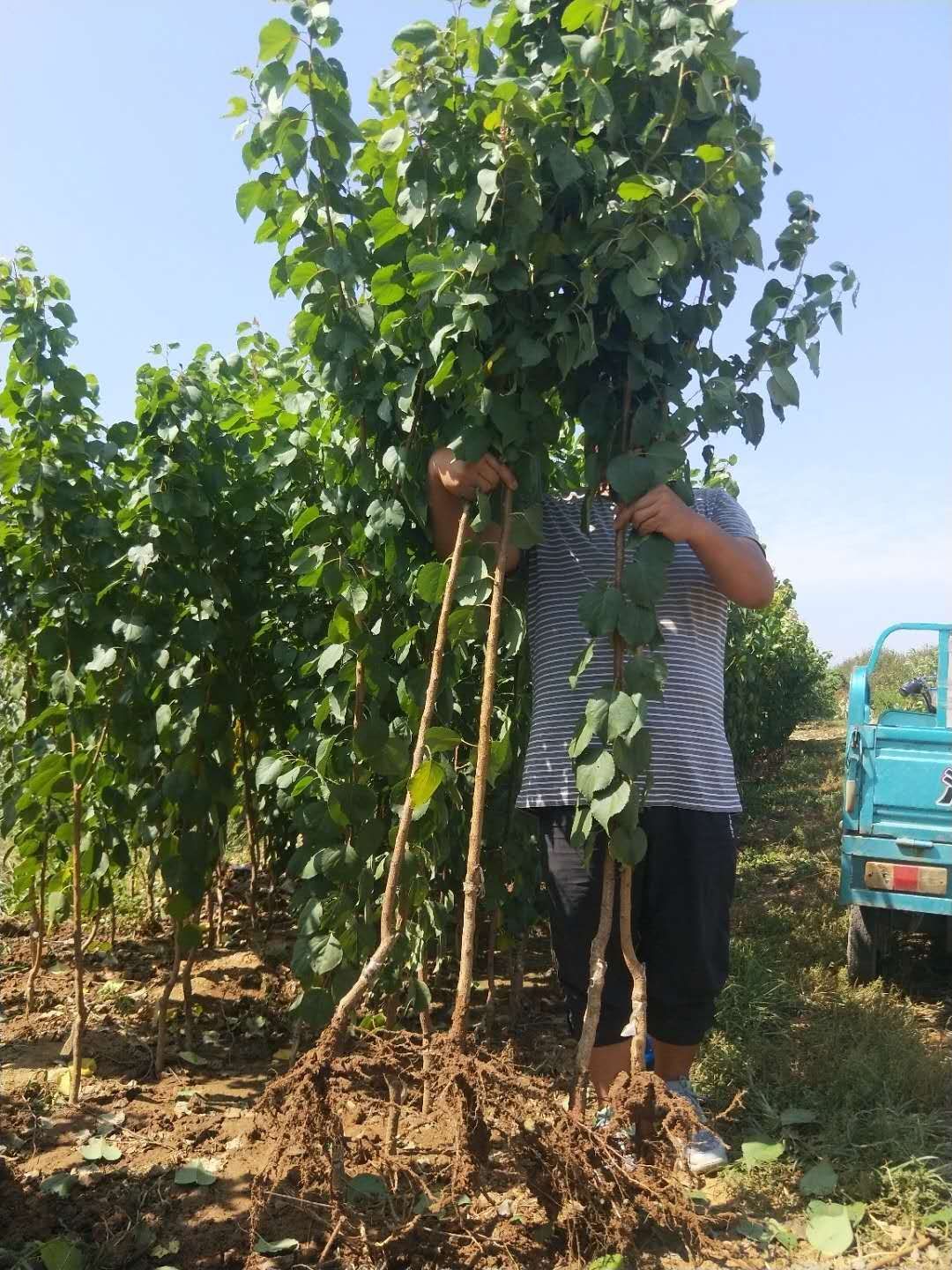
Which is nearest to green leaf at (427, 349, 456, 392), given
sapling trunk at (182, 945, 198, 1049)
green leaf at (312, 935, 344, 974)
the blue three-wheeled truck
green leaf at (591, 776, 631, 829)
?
green leaf at (591, 776, 631, 829)

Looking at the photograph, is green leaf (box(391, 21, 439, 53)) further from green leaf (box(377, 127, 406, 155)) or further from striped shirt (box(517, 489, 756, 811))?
striped shirt (box(517, 489, 756, 811))

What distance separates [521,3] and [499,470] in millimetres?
929

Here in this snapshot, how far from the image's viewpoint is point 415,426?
2.35m

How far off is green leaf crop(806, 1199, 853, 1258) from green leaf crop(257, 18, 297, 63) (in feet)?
8.83

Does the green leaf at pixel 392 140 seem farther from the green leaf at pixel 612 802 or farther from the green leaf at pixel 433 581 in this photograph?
the green leaf at pixel 612 802

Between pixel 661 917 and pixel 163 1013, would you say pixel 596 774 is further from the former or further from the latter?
pixel 163 1013

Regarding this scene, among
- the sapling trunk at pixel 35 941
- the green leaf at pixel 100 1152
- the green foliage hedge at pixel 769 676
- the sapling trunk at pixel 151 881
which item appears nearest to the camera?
the green leaf at pixel 100 1152

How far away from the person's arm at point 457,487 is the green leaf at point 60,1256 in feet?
5.62

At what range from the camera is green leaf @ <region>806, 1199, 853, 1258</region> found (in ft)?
6.96

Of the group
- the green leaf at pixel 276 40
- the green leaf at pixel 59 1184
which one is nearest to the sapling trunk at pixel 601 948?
the green leaf at pixel 276 40

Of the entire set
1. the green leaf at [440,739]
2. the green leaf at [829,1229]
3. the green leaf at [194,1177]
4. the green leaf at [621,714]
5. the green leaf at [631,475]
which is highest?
the green leaf at [631,475]

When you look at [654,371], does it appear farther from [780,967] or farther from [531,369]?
[780,967]

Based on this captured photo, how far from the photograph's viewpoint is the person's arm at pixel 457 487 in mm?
2172

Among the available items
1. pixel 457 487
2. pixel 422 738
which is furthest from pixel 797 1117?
pixel 457 487
